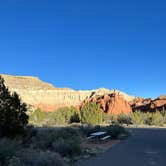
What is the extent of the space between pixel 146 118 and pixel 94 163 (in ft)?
229

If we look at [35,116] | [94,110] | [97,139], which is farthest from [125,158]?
[35,116]

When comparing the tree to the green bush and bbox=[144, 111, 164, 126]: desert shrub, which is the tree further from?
bbox=[144, 111, 164, 126]: desert shrub

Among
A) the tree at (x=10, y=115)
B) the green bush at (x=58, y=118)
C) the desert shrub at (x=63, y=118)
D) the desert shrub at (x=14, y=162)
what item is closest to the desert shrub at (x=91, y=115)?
the desert shrub at (x=63, y=118)

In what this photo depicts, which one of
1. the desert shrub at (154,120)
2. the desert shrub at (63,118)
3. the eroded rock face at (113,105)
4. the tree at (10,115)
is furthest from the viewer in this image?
the eroded rock face at (113,105)

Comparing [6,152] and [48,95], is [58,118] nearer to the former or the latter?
[48,95]

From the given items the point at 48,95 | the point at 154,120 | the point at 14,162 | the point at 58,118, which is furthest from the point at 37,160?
the point at 48,95

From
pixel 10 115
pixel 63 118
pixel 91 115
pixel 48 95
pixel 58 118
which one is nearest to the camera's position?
pixel 10 115

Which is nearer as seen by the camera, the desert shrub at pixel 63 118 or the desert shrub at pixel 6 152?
the desert shrub at pixel 6 152

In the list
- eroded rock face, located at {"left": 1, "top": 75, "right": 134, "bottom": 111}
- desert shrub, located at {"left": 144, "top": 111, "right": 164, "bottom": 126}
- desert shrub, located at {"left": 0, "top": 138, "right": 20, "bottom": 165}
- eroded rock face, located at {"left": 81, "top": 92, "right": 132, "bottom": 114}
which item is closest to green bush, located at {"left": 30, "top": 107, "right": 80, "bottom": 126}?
desert shrub, located at {"left": 144, "top": 111, "right": 164, "bottom": 126}

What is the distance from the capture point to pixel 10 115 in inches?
711

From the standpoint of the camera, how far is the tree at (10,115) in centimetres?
1792

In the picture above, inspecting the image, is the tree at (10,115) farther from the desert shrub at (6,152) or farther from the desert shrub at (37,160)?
the desert shrub at (37,160)

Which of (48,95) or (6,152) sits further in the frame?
(48,95)

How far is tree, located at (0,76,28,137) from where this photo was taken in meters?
17.9
